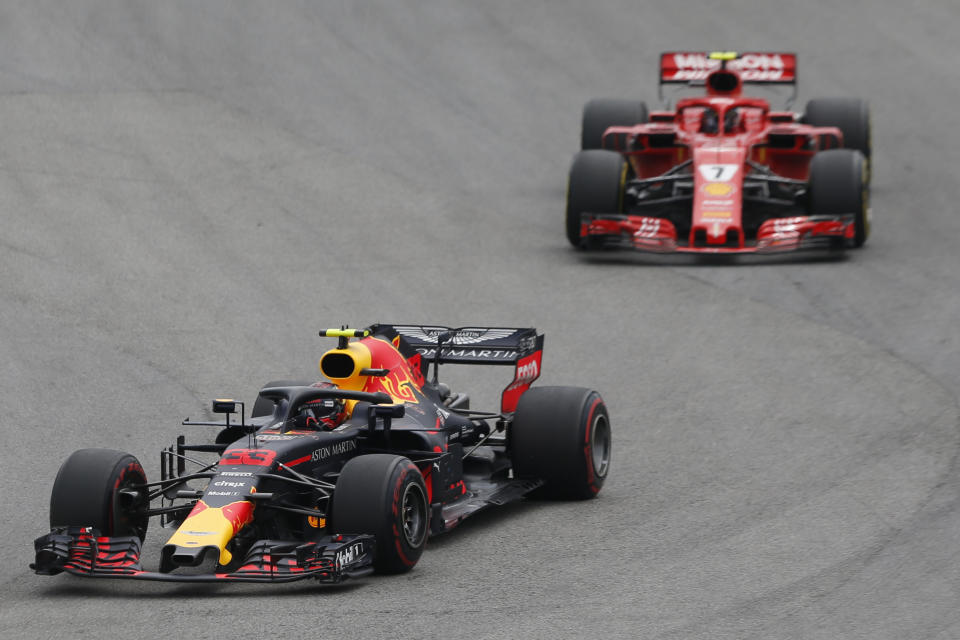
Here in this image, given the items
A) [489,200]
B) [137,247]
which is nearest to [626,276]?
[489,200]

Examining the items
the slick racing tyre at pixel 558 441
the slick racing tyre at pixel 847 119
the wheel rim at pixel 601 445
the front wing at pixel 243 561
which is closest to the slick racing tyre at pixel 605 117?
the slick racing tyre at pixel 847 119

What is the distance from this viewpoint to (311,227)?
19.5m

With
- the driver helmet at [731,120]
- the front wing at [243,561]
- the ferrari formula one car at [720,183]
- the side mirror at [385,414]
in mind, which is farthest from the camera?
the driver helmet at [731,120]

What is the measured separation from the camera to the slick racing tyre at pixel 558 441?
37.6ft

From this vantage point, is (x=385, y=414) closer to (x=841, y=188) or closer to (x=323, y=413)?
(x=323, y=413)

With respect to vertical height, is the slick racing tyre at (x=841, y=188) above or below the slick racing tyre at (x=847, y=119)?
below

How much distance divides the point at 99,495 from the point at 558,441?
351cm

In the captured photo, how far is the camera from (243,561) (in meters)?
9.19

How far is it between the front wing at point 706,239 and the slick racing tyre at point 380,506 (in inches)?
391

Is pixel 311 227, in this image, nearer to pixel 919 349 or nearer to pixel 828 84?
pixel 919 349

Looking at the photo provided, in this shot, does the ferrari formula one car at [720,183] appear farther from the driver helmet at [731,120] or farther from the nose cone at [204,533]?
the nose cone at [204,533]

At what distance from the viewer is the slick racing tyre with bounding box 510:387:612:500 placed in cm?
1147

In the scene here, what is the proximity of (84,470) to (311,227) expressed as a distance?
10031mm

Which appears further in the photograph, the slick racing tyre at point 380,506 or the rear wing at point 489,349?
the rear wing at point 489,349
